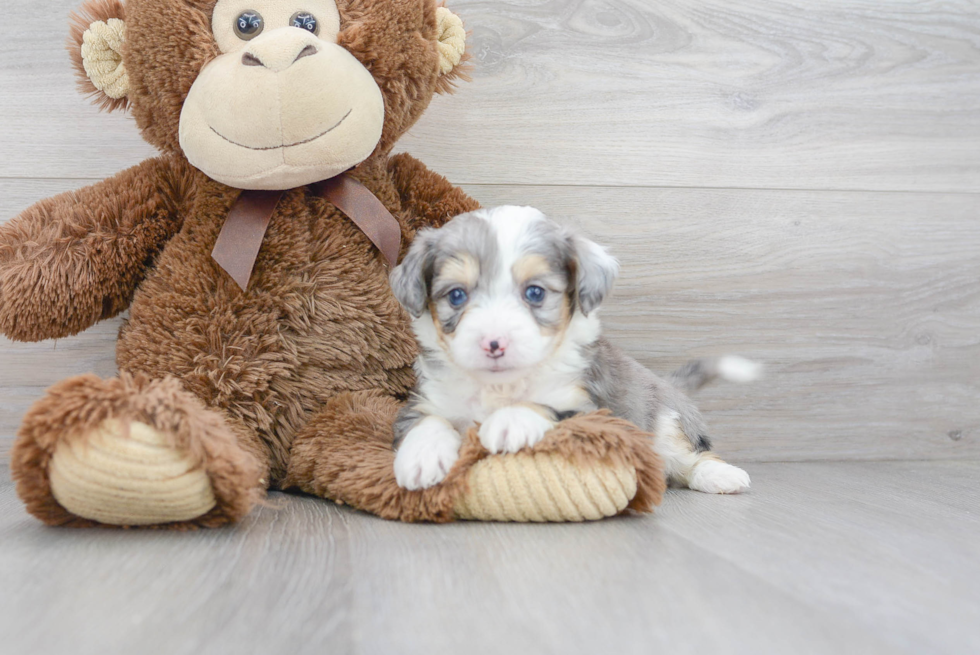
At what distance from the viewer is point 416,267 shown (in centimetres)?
164

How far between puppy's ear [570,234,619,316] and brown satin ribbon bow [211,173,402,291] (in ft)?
1.50

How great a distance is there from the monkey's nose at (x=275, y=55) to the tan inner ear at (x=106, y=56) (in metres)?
0.34

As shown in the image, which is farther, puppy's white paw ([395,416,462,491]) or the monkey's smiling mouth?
the monkey's smiling mouth

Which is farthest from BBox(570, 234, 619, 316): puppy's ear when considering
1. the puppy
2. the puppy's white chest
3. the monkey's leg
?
the monkey's leg

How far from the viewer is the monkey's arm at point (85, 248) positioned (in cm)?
167

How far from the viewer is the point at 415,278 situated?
1636 millimetres

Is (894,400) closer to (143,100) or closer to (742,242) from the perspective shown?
(742,242)

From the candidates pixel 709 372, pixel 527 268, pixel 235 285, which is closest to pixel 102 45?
pixel 235 285

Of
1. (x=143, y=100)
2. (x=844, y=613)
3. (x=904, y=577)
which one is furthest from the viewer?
(x=143, y=100)

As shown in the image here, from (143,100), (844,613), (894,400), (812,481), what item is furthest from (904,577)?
(143,100)

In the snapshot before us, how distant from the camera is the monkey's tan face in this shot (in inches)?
61.6

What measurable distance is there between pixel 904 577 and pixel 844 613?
0.80ft

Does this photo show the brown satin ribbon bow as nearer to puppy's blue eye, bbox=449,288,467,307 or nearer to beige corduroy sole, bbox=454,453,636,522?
puppy's blue eye, bbox=449,288,467,307

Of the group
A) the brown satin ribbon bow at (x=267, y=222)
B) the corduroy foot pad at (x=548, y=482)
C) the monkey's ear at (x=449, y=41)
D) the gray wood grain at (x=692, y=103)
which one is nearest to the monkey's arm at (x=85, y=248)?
the brown satin ribbon bow at (x=267, y=222)
